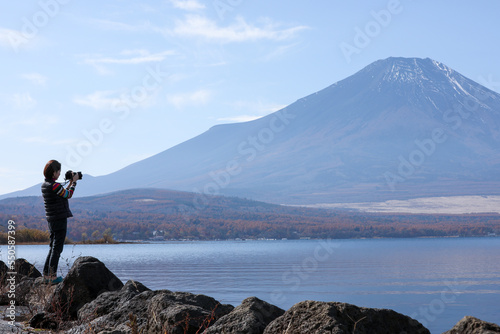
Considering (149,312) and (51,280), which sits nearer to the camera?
(149,312)

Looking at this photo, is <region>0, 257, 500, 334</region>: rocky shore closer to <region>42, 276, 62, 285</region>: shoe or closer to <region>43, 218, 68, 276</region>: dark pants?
<region>42, 276, 62, 285</region>: shoe

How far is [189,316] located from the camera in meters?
5.70

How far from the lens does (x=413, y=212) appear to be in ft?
568

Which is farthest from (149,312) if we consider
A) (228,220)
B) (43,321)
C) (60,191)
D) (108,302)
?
(228,220)

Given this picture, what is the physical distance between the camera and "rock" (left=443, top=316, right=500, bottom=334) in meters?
4.49

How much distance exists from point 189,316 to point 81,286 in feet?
12.5

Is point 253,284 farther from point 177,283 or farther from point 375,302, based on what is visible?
point 375,302

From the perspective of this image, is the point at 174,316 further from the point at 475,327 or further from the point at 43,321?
the point at 43,321

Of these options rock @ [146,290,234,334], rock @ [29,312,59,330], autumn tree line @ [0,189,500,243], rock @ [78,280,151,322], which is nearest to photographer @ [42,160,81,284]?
rock @ [78,280,151,322]

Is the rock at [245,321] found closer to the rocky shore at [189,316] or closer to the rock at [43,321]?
the rocky shore at [189,316]

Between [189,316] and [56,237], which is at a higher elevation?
[56,237]

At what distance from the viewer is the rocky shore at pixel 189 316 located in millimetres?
4883

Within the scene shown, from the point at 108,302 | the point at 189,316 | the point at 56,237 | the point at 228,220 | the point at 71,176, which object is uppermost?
the point at 228,220

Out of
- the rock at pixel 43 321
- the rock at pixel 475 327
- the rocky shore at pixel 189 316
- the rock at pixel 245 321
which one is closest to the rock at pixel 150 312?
the rocky shore at pixel 189 316
